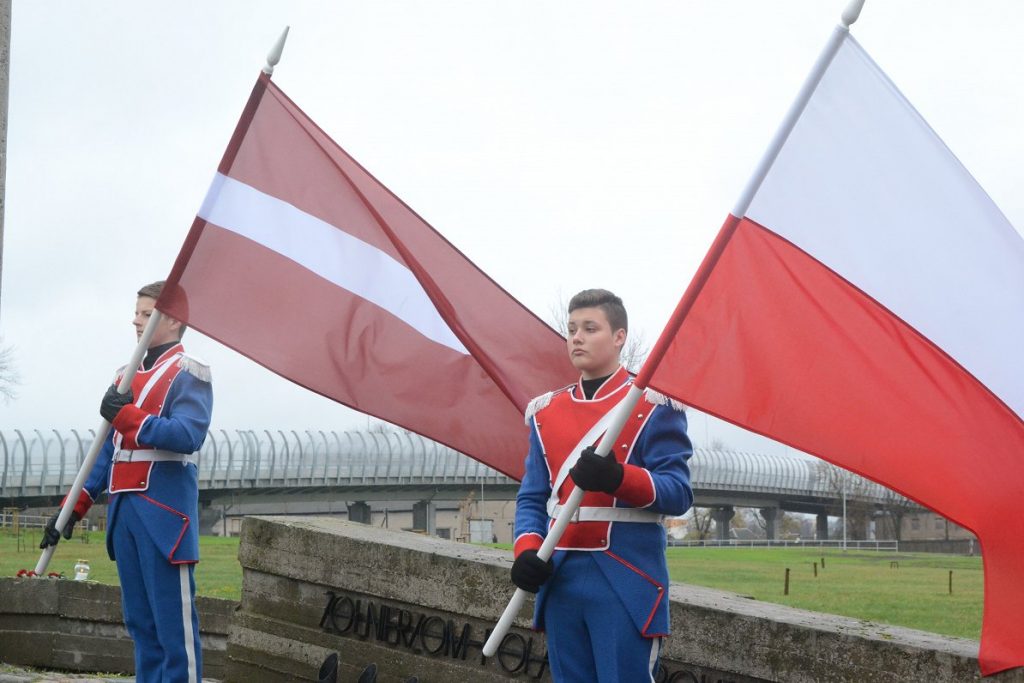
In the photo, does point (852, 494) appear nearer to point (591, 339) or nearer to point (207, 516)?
point (207, 516)

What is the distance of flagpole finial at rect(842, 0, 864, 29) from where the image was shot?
14.5 ft

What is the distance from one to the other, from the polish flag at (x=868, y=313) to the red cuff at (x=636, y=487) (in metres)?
0.33

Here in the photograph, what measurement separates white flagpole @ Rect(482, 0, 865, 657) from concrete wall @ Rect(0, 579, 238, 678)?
4872mm

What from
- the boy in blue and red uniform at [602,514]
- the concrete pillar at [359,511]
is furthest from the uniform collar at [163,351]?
the concrete pillar at [359,511]

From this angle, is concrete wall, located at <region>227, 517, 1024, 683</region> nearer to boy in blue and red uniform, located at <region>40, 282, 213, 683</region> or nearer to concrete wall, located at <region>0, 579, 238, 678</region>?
boy in blue and red uniform, located at <region>40, 282, 213, 683</region>

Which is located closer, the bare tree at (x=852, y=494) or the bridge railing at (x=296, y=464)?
the bridge railing at (x=296, y=464)

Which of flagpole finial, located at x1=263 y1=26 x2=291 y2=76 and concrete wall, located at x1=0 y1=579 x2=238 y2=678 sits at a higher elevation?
flagpole finial, located at x1=263 y1=26 x2=291 y2=76

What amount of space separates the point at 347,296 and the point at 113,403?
1.26 m

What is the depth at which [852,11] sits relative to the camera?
4.45 meters

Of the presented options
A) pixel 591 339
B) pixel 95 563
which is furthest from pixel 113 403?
pixel 95 563

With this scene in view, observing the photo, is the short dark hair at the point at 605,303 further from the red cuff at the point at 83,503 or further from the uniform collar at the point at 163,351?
the red cuff at the point at 83,503

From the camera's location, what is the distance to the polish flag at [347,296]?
5879 mm

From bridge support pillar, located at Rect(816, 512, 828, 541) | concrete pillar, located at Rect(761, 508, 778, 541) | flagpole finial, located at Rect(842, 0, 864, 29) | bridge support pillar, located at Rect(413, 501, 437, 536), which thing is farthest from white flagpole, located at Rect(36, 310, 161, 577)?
bridge support pillar, located at Rect(816, 512, 828, 541)

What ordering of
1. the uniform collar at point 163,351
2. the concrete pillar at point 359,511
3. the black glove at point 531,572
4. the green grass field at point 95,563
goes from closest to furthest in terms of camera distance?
1. the black glove at point 531,572
2. the uniform collar at point 163,351
3. the green grass field at point 95,563
4. the concrete pillar at point 359,511
